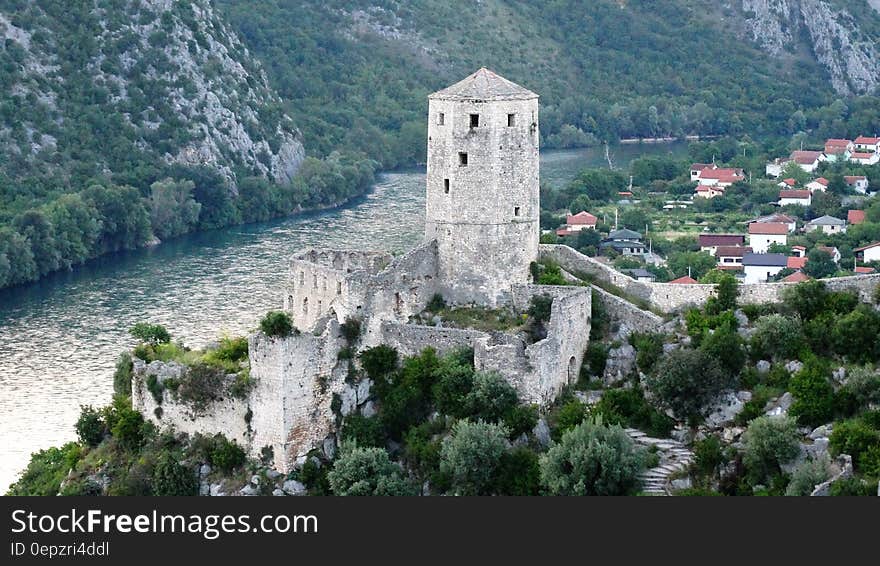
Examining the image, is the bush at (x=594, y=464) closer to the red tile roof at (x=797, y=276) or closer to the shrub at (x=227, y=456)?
the shrub at (x=227, y=456)

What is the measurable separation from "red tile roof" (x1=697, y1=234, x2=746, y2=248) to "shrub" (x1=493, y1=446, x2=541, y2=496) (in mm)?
42819

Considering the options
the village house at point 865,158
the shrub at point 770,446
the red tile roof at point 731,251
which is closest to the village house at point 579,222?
the red tile roof at point 731,251

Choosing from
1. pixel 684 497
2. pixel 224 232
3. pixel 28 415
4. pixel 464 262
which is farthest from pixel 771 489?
pixel 224 232

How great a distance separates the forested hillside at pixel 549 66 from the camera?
437 feet

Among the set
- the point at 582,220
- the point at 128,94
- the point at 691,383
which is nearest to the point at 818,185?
the point at 582,220

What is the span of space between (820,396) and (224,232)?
2257 inches

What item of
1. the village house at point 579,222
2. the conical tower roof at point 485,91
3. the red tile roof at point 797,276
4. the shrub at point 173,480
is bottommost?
the shrub at point 173,480

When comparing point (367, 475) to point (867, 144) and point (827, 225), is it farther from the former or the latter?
point (867, 144)

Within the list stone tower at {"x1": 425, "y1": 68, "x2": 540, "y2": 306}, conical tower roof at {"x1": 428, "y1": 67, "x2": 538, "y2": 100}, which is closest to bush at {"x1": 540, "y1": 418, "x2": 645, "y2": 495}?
stone tower at {"x1": 425, "y1": 68, "x2": 540, "y2": 306}

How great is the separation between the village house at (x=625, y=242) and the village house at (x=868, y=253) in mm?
8578

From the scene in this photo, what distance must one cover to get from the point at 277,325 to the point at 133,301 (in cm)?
3297

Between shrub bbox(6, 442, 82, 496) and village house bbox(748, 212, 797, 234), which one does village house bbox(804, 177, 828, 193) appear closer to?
village house bbox(748, 212, 797, 234)

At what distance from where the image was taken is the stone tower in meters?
45.6

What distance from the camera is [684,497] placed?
39188 millimetres
